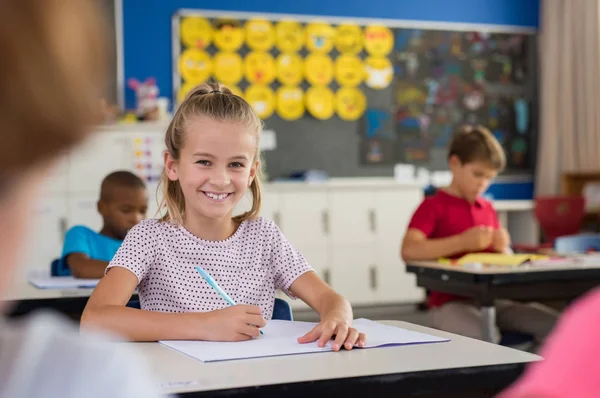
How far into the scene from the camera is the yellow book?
3.02 metres

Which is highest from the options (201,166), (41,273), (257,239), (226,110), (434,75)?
(434,75)

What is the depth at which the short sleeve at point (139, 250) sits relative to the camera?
1833 mm

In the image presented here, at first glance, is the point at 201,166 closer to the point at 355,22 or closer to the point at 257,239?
the point at 257,239

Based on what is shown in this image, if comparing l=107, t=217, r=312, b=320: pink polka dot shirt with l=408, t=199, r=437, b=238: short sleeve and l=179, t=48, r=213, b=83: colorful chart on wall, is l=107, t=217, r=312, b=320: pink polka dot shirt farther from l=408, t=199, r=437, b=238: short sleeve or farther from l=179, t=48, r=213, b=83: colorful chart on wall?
l=179, t=48, r=213, b=83: colorful chart on wall

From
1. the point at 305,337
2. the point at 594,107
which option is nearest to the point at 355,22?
the point at 594,107

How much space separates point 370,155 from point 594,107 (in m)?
1.82

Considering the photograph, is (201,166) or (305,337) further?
(201,166)

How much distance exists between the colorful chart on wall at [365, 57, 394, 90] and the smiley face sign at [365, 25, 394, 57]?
6 cm

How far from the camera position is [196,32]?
6.55 m

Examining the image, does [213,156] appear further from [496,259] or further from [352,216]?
[352,216]

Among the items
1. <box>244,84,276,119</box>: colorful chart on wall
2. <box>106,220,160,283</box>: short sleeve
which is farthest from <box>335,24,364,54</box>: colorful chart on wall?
<box>106,220,160,283</box>: short sleeve

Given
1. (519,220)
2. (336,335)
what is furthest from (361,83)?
(336,335)

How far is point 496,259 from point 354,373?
1.85 meters

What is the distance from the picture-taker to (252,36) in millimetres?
6672
